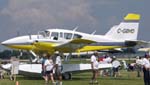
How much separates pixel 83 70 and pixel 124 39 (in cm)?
953

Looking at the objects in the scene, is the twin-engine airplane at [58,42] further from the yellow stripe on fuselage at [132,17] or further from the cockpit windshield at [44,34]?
the yellow stripe on fuselage at [132,17]

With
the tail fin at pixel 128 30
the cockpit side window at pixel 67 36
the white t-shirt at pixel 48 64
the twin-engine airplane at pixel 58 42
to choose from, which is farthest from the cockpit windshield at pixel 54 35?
the tail fin at pixel 128 30

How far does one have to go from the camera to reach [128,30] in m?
38.3

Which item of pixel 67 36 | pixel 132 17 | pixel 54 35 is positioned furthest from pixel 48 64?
pixel 132 17

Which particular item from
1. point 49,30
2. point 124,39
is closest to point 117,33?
point 124,39

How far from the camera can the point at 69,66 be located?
1117 inches

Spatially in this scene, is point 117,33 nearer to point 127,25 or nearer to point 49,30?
point 127,25

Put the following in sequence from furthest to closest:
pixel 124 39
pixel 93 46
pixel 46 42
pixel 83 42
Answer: pixel 124 39, pixel 93 46, pixel 46 42, pixel 83 42

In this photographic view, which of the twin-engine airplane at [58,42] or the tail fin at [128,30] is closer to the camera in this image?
the twin-engine airplane at [58,42]

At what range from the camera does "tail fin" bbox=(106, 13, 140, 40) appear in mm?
37906

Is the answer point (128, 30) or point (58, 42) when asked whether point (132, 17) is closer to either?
point (128, 30)

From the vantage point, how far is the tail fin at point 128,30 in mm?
37906

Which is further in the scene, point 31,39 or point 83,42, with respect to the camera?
point 31,39

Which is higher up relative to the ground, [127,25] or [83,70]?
[127,25]
